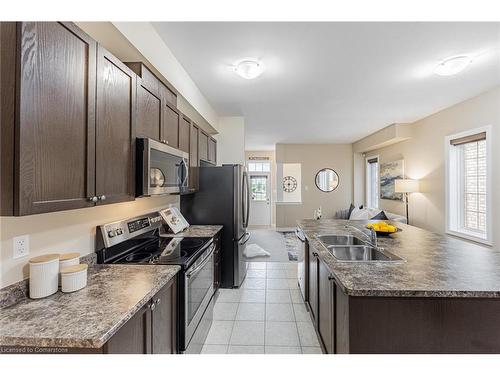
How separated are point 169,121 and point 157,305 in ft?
5.13

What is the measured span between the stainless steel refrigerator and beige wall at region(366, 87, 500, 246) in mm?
3278

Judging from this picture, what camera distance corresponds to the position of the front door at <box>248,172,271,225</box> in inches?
325

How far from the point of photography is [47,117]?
977 mm

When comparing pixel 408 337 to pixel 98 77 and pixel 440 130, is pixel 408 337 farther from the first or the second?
pixel 440 130

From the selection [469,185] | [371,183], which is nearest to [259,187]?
[371,183]

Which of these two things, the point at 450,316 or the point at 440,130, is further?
the point at 440,130

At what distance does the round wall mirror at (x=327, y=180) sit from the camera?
7236 mm

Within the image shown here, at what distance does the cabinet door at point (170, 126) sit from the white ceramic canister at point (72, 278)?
118 centimetres

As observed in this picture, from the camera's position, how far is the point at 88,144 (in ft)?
3.95

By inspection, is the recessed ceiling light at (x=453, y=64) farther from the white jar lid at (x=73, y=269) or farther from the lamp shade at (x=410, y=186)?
the white jar lid at (x=73, y=269)

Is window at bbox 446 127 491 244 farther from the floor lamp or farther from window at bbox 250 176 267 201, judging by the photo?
window at bbox 250 176 267 201

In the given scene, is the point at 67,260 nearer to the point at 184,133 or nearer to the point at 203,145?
the point at 184,133

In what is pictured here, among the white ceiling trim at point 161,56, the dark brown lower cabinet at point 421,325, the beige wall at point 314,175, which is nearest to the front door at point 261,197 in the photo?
the beige wall at point 314,175
